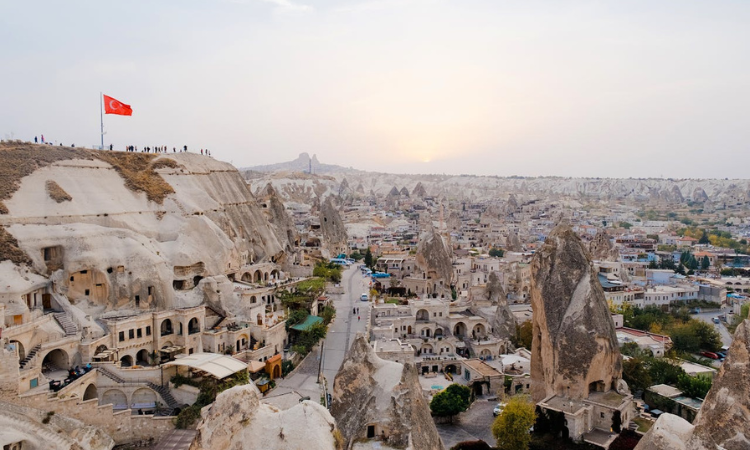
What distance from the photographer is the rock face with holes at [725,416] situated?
555 inches

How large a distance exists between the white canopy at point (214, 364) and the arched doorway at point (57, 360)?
13.2 feet

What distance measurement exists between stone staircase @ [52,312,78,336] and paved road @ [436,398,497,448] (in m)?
16.5

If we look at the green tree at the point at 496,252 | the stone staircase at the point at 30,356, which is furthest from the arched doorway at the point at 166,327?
the green tree at the point at 496,252

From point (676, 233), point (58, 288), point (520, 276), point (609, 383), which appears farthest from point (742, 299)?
point (676, 233)

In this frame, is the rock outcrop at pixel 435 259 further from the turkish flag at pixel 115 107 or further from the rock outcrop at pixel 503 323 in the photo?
the turkish flag at pixel 115 107

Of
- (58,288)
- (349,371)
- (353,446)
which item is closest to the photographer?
(353,446)

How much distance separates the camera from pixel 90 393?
982 inches

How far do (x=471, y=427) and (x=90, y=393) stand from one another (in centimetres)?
1628

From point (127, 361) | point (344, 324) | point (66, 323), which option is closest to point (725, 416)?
point (344, 324)

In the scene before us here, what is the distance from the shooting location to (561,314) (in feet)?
85.2

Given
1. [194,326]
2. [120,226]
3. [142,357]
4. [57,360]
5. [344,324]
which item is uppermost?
[120,226]

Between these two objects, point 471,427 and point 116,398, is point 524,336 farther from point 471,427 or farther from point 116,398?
point 116,398

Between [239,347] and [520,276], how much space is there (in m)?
28.9

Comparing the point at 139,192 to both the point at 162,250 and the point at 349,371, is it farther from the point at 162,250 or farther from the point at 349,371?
the point at 349,371
